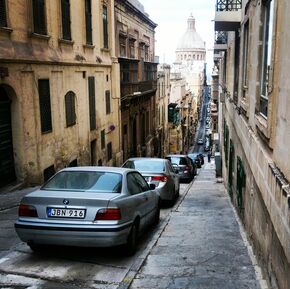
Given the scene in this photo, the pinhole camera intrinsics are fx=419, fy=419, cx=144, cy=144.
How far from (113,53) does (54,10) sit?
329 inches

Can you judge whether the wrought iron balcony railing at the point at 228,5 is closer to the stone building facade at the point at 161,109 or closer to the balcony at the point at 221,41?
the balcony at the point at 221,41

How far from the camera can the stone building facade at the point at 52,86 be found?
11.7 meters

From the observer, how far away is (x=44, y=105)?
13.6 m

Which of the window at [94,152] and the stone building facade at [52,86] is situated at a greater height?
the stone building facade at [52,86]

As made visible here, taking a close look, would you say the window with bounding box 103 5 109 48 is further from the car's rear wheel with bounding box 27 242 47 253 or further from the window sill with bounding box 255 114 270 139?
the car's rear wheel with bounding box 27 242 47 253

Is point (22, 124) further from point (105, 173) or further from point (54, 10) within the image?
point (105, 173)

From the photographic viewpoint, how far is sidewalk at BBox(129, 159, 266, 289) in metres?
5.44

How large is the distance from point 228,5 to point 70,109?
706 centimetres

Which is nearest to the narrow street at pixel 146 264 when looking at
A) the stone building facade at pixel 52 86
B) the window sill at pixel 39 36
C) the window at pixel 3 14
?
the stone building facade at pixel 52 86

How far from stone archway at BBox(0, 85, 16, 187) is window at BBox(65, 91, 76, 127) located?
4.03 m

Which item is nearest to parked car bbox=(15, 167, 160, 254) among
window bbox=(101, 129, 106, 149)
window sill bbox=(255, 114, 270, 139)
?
window sill bbox=(255, 114, 270, 139)

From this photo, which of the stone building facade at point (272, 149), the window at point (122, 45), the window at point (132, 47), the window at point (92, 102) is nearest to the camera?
the stone building facade at point (272, 149)

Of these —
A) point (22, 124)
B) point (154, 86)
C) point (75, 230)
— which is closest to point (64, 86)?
point (22, 124)

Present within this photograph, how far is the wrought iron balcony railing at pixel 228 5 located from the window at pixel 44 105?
5.96 m
